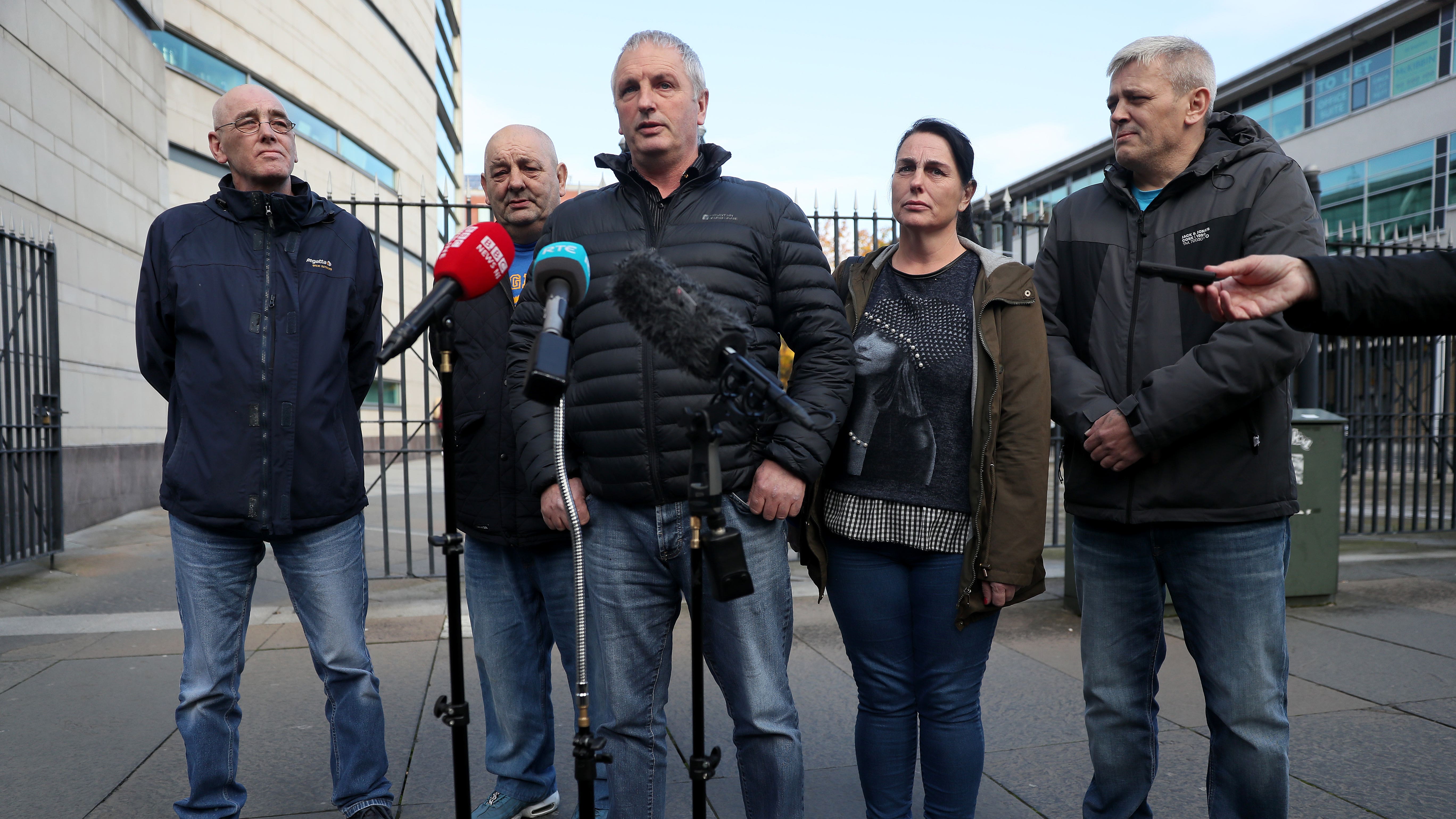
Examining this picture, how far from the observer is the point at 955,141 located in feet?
9.00

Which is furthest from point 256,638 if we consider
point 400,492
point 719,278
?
point 400,492

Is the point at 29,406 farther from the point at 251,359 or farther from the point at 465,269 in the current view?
the point at 465,269

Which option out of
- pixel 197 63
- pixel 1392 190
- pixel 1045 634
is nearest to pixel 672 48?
pixel 1045 634

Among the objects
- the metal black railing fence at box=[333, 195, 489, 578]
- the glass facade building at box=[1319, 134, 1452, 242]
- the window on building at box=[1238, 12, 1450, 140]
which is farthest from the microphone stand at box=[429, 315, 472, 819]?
the window on building at box=[1238, 12, 1450, 140]

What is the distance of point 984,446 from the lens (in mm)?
2592

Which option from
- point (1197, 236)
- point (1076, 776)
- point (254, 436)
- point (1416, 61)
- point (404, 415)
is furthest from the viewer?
point (1416, 61)

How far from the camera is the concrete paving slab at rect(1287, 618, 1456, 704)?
4242 millimetres

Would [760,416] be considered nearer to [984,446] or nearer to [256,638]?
[984,446]

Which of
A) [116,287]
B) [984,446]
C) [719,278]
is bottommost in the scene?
[984,446]

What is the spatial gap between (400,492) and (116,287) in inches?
253

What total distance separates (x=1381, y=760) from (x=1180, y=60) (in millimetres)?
2796

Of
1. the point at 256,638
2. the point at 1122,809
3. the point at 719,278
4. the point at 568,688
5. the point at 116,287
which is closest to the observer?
the point at 719,278

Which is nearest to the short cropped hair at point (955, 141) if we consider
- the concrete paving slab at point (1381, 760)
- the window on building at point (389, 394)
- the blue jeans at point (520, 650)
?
the blue jeans at point (520, 650)

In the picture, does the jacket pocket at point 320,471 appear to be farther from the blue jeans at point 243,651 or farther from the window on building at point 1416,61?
the window on building at point 1416,61
